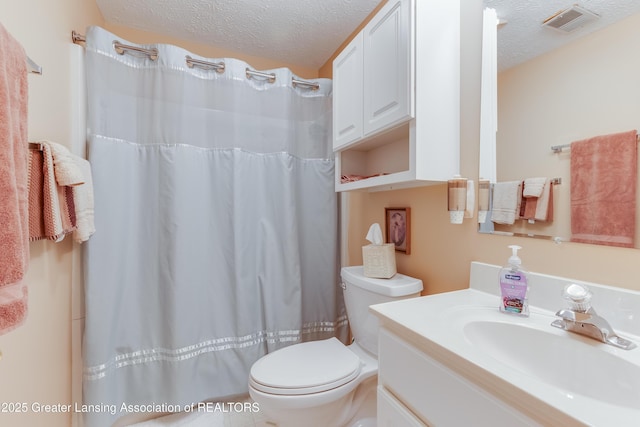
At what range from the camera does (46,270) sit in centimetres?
106

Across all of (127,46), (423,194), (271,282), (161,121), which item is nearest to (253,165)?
(161,121)

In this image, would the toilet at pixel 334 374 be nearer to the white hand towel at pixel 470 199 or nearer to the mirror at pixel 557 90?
the white hand towel at pixel 470 199

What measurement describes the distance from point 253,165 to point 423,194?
96 centimetres

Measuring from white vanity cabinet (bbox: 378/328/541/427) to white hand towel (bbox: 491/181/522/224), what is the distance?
22.7 inches

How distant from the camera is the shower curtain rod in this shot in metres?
1.33

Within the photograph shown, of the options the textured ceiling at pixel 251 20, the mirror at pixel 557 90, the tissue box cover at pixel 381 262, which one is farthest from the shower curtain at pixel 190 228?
the mirror at pixel 557 90

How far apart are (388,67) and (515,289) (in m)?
0.92

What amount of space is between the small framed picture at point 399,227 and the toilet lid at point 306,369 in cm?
57

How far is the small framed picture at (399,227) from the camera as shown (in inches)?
54.6

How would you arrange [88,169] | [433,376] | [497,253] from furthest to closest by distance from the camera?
[88,169] → [497,253] → [433,376]

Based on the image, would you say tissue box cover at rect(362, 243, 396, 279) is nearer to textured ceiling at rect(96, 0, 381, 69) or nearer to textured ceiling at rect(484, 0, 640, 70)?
textured ceiling at rect(484, 0, 640, 70)

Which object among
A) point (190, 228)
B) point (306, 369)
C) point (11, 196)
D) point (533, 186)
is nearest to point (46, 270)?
point (190, 228)

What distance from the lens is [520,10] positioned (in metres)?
0.92

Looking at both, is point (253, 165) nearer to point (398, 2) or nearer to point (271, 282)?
point (271, 282)
